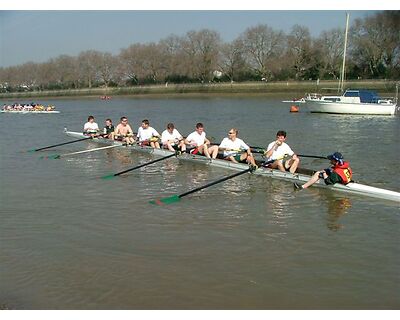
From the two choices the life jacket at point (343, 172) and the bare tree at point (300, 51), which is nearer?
the life jacket at point (343, 172)

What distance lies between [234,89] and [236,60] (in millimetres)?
13752

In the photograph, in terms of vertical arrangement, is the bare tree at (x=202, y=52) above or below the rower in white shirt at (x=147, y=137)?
above

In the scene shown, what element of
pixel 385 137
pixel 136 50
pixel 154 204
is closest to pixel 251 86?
pixel 136 50

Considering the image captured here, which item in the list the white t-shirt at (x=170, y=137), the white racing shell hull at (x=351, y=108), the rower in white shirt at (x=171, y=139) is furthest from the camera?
the white racing shell hull at (x=351, y=108)

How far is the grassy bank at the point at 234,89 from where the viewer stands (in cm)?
6072

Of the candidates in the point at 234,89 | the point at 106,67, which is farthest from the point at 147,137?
the point at 106,67

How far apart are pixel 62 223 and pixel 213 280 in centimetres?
382

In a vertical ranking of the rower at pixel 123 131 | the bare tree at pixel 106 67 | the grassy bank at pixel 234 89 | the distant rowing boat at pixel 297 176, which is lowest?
the distant rowing boat at pixel 297 176

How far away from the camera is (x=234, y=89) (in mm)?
75875

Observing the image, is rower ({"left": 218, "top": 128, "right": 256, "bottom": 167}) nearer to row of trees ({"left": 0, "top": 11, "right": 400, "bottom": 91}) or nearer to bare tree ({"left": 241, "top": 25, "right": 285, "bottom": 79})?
row of trees ({"left": 0, "top": 11, "right": 400, "bottom": 91})

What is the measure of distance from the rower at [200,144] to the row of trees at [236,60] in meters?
41.5

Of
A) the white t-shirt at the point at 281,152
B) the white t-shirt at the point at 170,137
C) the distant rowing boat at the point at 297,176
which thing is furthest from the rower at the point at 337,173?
the white t-shirt at the point at 170,137

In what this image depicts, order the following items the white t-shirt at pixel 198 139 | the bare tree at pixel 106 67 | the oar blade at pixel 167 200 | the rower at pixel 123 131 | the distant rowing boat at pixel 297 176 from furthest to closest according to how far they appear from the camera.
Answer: the bare tree at pixel 106 67 < the rower at pixel 123 131 < the white t-shirt at pixel 198 139 < the oar blade at pixel 167 200 < the distant rowing boat at pixel 297 176

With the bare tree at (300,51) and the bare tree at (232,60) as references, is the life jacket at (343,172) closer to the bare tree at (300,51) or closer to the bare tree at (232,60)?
the bare tree at (300,51)
